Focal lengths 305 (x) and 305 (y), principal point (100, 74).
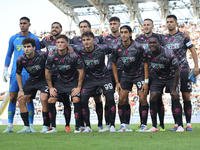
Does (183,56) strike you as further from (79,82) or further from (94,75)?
(79,82)

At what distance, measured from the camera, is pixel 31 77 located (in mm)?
7090

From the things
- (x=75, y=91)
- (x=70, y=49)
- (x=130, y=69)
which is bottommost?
(x=75, y=91)

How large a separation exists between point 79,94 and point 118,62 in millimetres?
1461

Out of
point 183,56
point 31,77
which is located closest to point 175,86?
point 183,56

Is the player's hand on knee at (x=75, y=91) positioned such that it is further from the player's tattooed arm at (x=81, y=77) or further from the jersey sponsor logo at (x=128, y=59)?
the jersey sponsor logo at (x=128, y=59)

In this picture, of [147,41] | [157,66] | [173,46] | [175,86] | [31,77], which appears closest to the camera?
[175,86]

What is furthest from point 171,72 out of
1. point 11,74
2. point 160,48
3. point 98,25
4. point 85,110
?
point 98,25

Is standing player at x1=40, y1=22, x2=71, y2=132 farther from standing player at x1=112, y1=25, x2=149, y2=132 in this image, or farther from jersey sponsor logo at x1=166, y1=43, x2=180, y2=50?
jersey sponsor logo at x1=166, y1=43, x2=180, y2=50

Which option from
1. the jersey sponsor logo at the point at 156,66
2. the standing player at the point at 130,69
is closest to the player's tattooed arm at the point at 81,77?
the standing player at the point at 130,69

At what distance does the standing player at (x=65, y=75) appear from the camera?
21.6ft

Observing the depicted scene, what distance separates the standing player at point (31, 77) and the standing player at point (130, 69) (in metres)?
1.67

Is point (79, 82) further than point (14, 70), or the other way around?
point (14, 70)

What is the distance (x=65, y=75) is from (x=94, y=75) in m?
0.65

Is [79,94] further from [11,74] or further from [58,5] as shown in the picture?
[58,5]
